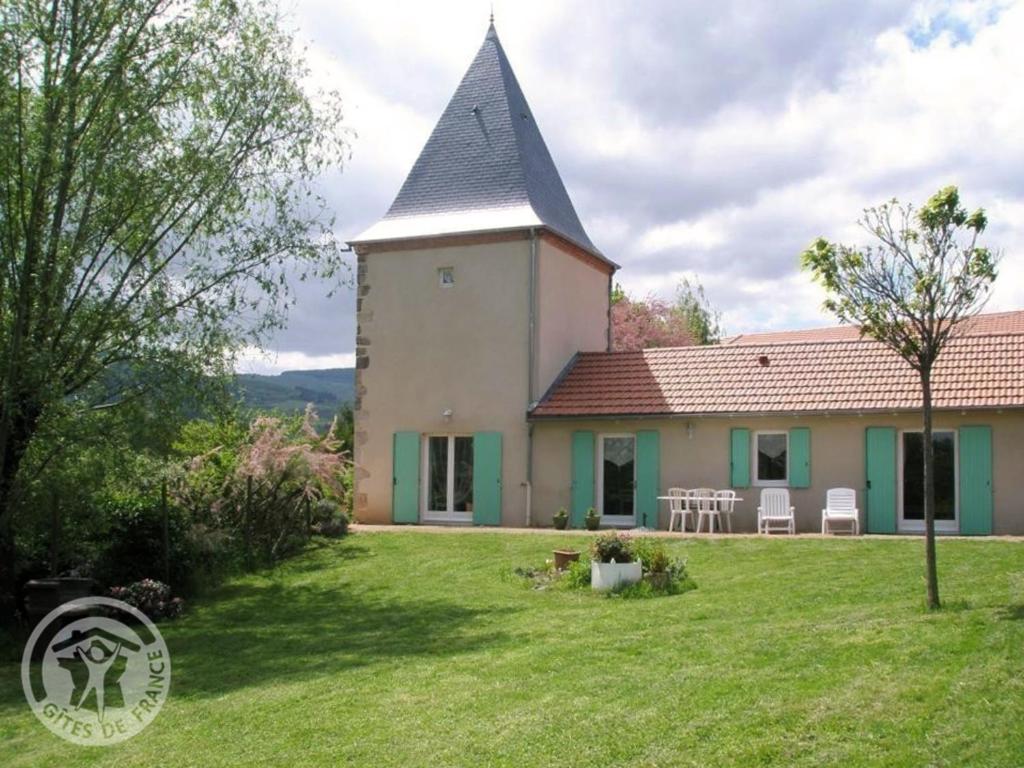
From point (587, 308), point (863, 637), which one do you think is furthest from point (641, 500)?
point (863, 637)

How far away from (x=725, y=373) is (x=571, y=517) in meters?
4.11

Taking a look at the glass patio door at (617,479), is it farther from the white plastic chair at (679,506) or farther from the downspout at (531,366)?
the downspout at (531,366)

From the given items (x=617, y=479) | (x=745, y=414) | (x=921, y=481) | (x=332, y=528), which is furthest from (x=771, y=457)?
(x=332, y=528)

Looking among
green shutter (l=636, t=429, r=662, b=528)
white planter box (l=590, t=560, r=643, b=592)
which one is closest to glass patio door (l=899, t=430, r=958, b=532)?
green shutter (l=636, t=429, r=662, b=528)

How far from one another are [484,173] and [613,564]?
12.1 meters

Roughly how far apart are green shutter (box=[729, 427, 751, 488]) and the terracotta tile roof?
0.47 metres

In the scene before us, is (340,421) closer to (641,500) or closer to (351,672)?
(641,500)

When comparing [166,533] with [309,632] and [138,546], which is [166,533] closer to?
[138,546]

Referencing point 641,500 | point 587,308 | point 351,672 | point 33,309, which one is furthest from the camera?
point 587,308

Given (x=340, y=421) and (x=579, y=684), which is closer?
(x=579, y=684)

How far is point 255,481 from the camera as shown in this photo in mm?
18469

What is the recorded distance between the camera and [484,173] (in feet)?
73.8

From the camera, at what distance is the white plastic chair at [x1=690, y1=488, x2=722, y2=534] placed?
61.5 feet

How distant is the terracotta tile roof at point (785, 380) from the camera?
1817 centimetres
